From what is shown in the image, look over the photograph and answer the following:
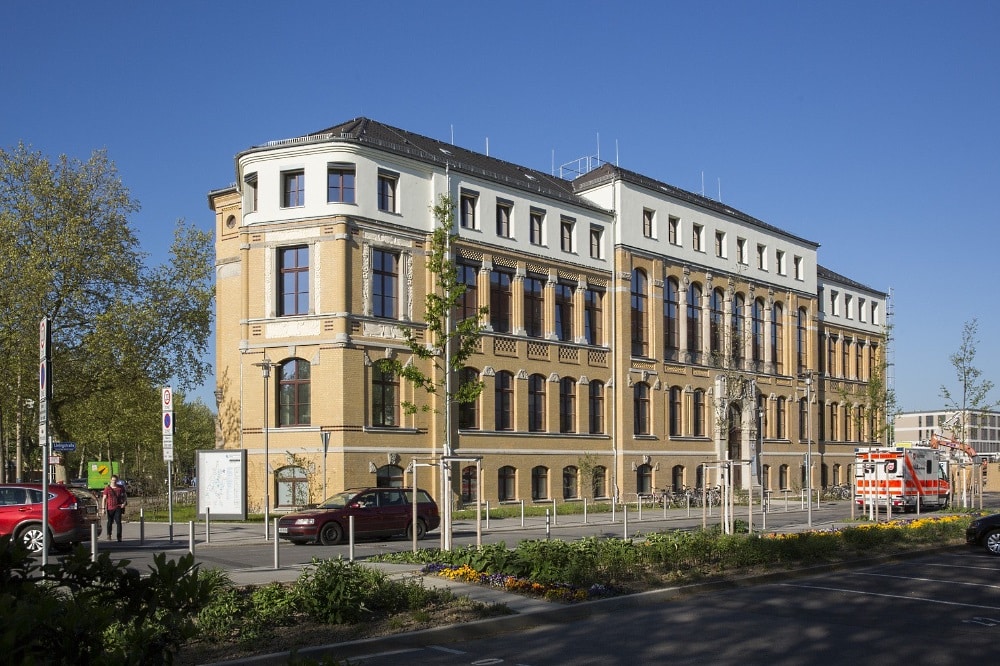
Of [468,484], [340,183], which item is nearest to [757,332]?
[468,484]

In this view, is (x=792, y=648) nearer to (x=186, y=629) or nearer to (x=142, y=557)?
(x=186, y=629)

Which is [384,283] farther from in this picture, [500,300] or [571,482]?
[571,482]

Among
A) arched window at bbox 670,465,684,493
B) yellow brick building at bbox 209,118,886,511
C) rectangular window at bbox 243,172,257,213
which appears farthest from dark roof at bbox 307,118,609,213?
arched window at bbox 670,465,684,493

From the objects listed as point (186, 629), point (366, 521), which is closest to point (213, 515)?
point (366, 521)

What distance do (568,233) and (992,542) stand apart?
1140 inches

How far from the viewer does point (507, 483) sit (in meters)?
43.7

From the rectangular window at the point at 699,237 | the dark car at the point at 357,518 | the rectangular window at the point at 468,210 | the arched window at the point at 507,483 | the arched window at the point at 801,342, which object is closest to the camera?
the dark car at the point at 357,518

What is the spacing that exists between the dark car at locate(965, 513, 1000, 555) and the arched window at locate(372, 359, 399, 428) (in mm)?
22259

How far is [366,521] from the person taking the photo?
2608 cm

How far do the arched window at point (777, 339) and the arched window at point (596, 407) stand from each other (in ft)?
56.9

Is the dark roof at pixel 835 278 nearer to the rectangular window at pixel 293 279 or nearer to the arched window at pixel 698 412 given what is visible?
the arched window at pixel 698 412

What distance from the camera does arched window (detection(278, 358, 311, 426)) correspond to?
126 ft

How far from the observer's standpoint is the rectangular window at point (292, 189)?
128 ft

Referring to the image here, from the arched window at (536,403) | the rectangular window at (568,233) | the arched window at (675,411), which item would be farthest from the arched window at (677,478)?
the rectangular window at (568,233)
